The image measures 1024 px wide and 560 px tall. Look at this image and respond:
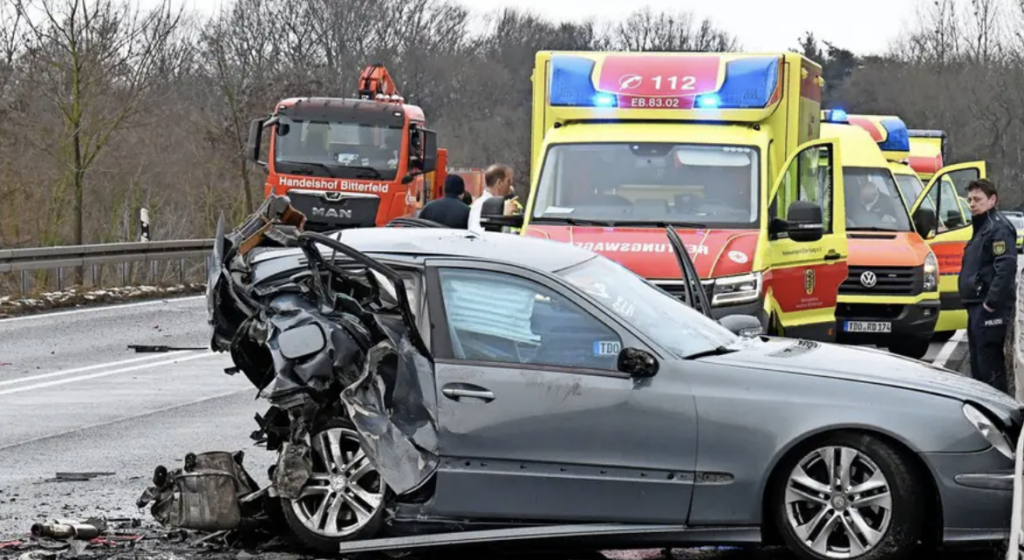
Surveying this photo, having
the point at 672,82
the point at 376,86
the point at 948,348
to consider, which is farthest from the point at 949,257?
the point at 376,86

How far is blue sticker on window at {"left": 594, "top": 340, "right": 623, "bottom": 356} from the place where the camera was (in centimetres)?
719

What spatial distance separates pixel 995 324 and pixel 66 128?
20.2 meters

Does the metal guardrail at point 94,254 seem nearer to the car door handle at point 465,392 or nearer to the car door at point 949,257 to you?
the car door at point 949,257

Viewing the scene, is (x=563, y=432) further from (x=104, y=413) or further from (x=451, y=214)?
(x=451, y=214)

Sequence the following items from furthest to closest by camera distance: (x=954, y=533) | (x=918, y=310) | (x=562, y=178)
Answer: (x=918, y=310), (x=562, y=178), (x=954, y=533)

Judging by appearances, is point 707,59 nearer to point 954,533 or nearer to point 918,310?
point 918,310

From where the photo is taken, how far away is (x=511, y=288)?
24.2 feet

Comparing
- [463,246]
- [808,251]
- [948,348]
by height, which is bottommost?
[948,348]

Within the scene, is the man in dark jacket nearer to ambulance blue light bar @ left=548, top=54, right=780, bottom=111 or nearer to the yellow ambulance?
the yellow ambulance

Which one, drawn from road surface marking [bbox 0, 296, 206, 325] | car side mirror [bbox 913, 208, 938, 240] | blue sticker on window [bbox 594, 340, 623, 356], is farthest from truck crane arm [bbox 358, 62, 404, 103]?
blue sticker on window [bbox 594, 340, 623, 356]

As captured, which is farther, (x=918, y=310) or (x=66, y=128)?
(x=66, y=128)

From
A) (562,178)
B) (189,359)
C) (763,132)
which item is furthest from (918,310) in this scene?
(189,359)

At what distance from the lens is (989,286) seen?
11867mm

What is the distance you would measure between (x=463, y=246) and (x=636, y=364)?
1172mm
